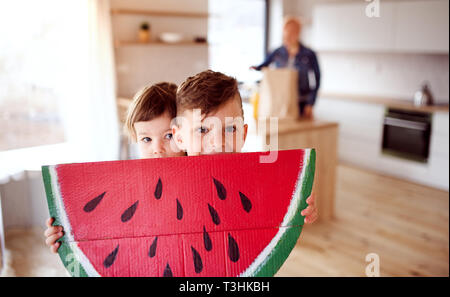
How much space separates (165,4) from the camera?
361 centimetres

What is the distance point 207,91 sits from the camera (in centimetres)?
73

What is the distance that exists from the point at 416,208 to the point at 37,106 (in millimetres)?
3080

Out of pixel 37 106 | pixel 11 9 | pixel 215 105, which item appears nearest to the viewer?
pixel 215 105

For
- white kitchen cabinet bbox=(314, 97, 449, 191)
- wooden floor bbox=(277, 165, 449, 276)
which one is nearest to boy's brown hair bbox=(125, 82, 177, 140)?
wooden floor bbox=(277, 165, 449, 276)

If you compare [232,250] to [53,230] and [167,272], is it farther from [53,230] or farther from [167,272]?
[53,230]

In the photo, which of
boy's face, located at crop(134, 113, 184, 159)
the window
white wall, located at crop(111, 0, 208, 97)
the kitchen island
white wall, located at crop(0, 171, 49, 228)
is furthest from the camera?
the window

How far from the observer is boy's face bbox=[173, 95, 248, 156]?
0.72m

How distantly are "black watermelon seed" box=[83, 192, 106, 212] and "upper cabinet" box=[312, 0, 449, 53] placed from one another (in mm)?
3974

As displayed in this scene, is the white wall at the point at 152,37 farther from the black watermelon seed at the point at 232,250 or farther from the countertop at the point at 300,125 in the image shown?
the black watermelon seed at the point at 232,250

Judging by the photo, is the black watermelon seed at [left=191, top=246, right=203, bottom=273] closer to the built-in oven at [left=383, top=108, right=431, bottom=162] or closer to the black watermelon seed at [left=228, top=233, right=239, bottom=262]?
the black watermelon seed at [left=228, top=233, right=239, bottom=262]

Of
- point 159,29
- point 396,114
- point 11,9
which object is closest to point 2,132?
point 11,9

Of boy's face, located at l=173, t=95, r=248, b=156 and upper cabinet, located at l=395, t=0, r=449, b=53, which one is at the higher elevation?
upper cabinet, located at l=395, t=0, r=449, b=53

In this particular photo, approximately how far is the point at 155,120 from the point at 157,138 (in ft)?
0.12
